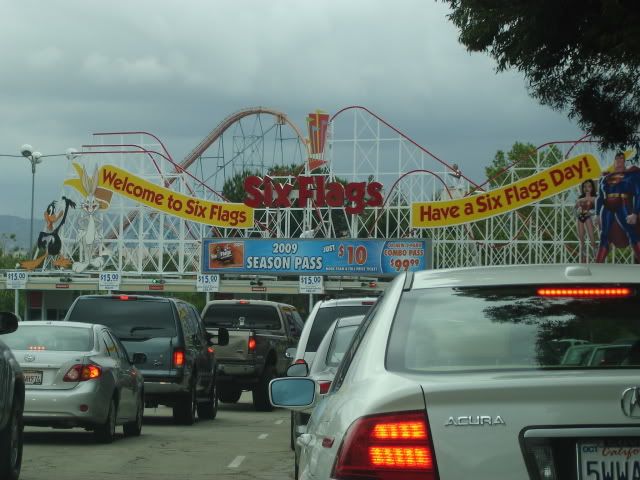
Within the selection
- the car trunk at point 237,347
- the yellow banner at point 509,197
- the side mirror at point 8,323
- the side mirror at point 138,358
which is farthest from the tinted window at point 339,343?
the yellow banner at point 509,197

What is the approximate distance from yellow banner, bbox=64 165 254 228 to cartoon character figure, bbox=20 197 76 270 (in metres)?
6.36

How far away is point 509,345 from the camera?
479 centimetres

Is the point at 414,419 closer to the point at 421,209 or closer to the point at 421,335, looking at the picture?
the point at 421,335

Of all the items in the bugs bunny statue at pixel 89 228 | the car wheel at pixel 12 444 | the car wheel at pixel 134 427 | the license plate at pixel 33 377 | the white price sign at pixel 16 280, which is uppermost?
the bugs bunny statue at pixel 89 228

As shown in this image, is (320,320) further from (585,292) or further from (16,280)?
(16,280)

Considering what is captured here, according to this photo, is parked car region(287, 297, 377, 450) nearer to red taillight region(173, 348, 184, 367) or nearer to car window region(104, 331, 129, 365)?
car window region(104, 331, 129, 365)

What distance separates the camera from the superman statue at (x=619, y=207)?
153 feet

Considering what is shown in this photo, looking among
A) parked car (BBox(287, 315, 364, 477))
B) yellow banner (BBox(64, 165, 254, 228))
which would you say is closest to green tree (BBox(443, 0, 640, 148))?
parked car (BBox(287, 315, 364, 477))

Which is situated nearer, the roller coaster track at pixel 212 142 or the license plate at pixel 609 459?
the license plate at pixel 609 459

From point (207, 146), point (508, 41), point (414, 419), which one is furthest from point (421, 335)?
point (207, 146)

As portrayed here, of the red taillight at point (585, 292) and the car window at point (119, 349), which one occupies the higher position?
the red taillight at point (585, 292)

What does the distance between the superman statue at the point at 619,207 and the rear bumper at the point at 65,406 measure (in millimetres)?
32045

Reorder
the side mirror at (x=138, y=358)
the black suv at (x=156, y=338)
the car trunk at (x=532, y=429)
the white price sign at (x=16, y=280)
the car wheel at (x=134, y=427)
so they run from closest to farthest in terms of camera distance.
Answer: the car trunk at (x=532, y=429), the car wheel at (x=134, y=427), the side mirror at (x=138, y=358), the black suv at (x=156, y=338), the white price sign at (x=16, y=280)

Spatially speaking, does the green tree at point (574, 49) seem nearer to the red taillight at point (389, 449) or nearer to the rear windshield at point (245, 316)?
the rear windshield at point (245, 316)
